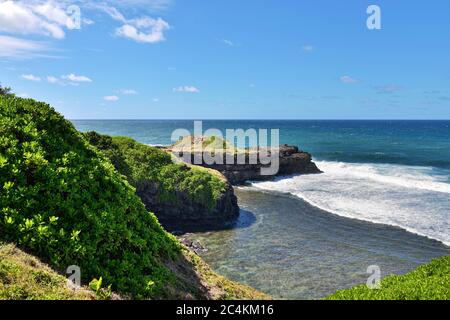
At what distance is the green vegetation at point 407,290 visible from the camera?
9.79 metres

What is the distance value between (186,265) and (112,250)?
11.9ft

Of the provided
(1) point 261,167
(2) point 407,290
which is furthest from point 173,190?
(2) point 407,290

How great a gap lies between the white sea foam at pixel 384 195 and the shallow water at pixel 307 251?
97.7 inches

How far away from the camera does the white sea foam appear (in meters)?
35.2

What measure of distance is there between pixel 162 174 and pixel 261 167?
24926mm

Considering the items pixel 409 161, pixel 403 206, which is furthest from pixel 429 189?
pixel 409 161

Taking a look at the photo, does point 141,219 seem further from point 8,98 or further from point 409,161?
point 409,161

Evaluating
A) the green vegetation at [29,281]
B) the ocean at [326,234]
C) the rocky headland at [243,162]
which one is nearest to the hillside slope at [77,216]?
the green vegetation at [29,281]

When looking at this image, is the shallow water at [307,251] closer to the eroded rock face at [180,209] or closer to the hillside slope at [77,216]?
the eroded rock face at [180,209]

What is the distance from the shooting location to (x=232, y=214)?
120ft

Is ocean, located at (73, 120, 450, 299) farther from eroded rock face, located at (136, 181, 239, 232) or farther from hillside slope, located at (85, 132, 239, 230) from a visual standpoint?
hillside slope, located at (85, 132, 239, 230)

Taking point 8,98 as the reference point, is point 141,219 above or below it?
below

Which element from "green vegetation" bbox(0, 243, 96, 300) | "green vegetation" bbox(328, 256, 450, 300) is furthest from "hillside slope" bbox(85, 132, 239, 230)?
"green vegetation" bbox(0, 243, 96, 300)

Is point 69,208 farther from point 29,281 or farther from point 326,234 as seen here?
point 326,234
